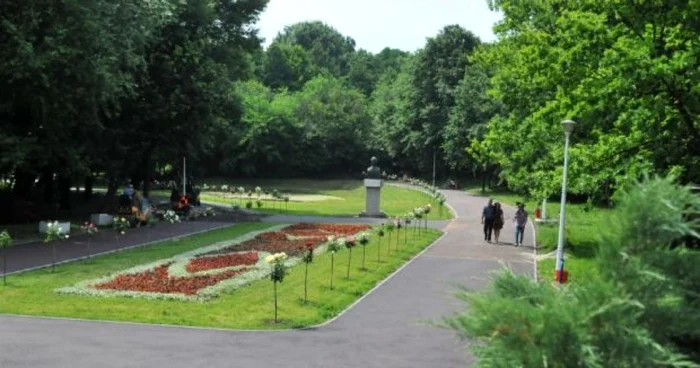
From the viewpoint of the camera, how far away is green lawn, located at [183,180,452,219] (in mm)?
49250

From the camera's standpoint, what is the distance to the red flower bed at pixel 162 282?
1838 cm

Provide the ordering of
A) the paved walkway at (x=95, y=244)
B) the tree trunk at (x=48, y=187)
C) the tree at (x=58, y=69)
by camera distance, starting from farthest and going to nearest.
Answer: the tree trunk at (x=48, y=187) → the tree at (x=58, y=69) → the paved walkway at (x=95, y=244)

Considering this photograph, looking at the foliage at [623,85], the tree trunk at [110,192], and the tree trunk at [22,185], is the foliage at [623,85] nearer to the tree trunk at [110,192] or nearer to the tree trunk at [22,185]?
the tree trunk at [110,192]

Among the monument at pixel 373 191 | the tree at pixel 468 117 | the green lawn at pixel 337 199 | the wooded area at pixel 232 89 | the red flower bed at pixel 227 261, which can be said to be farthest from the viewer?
the tree at pixel 468 117

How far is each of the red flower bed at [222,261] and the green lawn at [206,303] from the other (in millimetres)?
1742

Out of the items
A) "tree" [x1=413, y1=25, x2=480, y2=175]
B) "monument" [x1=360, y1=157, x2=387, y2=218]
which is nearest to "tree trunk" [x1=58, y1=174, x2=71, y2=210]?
"monument" [x1=360, y1=157, x2=387, y2=218]

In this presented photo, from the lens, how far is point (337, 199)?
66938mm

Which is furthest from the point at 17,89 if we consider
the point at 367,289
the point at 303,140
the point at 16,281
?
the point at 303,140

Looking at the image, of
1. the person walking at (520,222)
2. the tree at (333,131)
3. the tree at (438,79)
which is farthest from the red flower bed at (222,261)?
the tree at (333,131)

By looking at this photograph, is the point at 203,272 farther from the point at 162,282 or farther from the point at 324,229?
the point at 324,229

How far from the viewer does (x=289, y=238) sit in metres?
31.5

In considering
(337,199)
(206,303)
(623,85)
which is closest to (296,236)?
(206,303)

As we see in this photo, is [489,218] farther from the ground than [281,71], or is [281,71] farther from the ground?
[281,71]

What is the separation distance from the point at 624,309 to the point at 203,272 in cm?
1817
